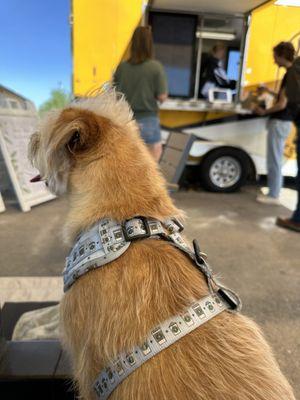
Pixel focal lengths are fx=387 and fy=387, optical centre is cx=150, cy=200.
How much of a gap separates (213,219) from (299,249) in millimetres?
1302

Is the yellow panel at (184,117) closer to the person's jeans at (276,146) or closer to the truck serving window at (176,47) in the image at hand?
the truck serving window at (176,47)

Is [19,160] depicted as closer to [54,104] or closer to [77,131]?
[54,104]

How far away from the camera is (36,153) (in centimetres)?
156

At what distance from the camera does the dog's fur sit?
1.08m

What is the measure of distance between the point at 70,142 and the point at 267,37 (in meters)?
6.36

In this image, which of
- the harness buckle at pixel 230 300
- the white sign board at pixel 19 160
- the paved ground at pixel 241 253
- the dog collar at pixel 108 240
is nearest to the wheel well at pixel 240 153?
the paved ground at pixel 241 253

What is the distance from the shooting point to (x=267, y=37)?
22.1 ft

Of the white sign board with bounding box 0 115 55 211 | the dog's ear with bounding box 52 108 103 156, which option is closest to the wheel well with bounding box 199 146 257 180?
the white sign board with bounding box 0 115 55 211

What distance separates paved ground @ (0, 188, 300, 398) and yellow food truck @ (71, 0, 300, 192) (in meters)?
1.01

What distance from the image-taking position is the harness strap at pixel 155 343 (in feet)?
3.63

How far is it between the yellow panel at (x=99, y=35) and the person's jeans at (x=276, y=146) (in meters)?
2.74

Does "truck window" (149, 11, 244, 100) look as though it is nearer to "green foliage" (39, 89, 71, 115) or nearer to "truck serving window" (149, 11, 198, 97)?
"truck serving window" (149, 11, 198, 97)

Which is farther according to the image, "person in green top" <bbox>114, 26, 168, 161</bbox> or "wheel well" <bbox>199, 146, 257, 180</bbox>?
"wheel well" <bbox>199, 146, 257, 180</bbox>

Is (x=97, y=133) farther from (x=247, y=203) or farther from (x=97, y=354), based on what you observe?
(x=247, y=203)
